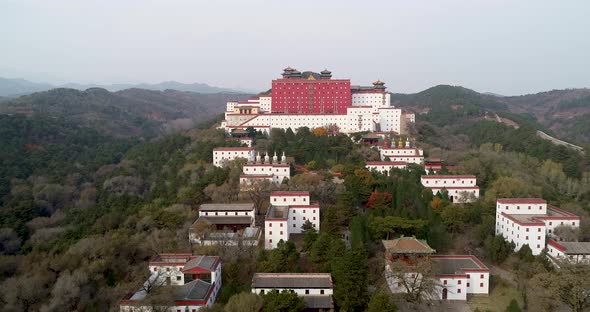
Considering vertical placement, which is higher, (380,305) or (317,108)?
(317,108)

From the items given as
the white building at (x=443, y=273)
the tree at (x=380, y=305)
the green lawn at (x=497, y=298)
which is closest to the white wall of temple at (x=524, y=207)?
the green lawn at (x=497, y=298)

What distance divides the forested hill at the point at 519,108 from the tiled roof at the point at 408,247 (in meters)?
51.3

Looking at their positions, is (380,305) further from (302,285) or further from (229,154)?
(229,154)

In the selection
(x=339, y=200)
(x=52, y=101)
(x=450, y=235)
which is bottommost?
(x=450, y=235)

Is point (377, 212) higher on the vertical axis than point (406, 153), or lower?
lower

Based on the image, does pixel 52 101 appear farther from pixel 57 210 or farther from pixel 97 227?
pixel 97 227

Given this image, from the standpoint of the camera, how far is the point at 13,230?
Answer: 1266 inches

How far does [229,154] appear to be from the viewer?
35.8 m

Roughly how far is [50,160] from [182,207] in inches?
1265

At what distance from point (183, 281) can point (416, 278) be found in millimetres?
10270

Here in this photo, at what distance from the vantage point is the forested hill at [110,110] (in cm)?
7825

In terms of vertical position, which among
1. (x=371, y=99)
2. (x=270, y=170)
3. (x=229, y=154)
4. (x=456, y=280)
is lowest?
(x=456, y=280)

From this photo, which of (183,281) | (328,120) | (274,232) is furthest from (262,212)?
(328,120)

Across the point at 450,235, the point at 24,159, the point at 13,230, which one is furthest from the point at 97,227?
the point at 24,159
